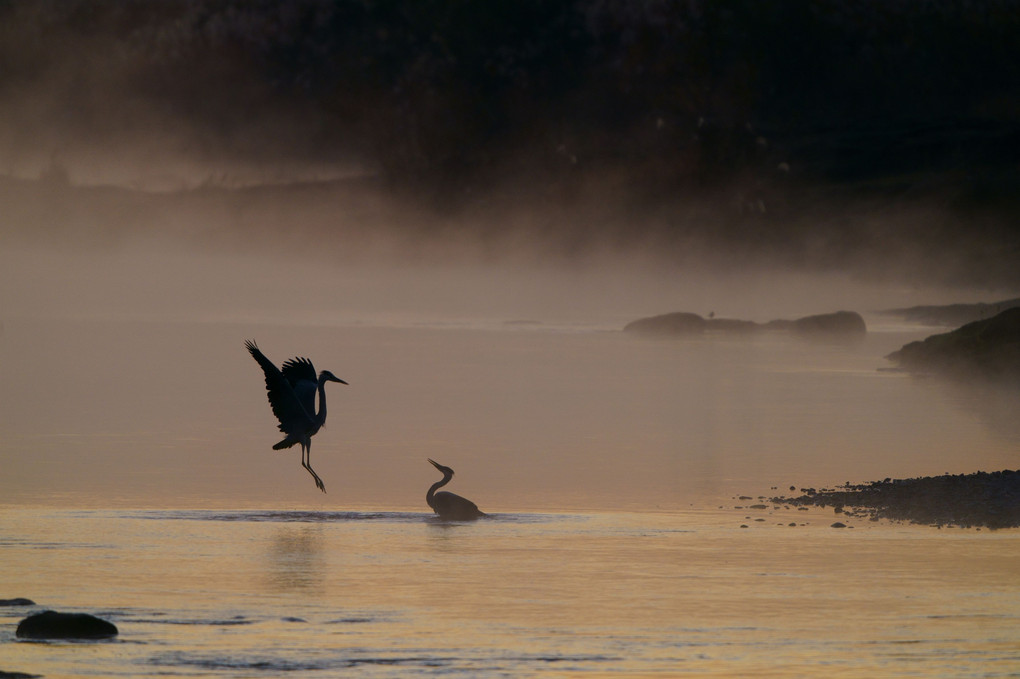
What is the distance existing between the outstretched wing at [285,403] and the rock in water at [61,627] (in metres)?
8.93

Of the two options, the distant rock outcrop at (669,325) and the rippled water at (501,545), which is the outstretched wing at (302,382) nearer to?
the rippled water at (501,545)

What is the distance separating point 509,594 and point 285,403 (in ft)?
25.7

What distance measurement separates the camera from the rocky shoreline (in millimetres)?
28094

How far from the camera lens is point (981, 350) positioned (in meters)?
74.6

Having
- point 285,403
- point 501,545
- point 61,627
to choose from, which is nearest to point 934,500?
point 501,545

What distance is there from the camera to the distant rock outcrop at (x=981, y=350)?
236 ft

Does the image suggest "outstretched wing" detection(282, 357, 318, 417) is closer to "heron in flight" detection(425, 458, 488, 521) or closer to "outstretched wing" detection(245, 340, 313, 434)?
"outstretched wing" detection(245, 340, 313, 434)

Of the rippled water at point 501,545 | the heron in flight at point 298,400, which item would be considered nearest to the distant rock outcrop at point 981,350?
the rippled water at point 501,545

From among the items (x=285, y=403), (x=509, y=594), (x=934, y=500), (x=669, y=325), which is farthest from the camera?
(x=669, y=325)

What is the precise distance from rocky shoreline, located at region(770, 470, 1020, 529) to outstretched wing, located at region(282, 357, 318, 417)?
866 cm

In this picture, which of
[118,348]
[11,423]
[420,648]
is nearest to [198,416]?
[11,423]

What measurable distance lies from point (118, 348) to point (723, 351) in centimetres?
3769

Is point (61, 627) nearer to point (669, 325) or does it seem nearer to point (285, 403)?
point (285, 403)

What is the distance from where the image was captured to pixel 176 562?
931 inches
